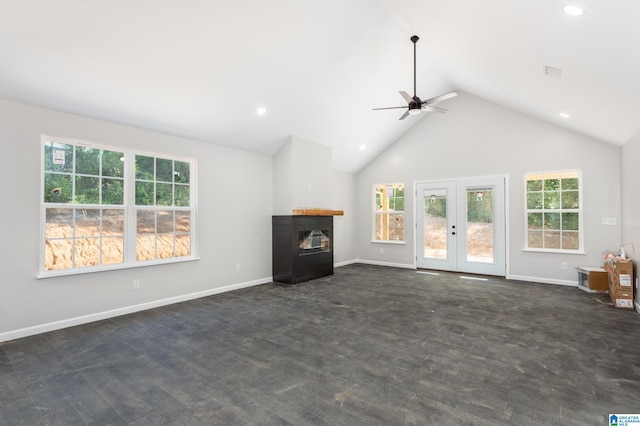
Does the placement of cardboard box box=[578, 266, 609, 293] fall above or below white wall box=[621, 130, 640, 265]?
below

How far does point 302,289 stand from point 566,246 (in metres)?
4.88

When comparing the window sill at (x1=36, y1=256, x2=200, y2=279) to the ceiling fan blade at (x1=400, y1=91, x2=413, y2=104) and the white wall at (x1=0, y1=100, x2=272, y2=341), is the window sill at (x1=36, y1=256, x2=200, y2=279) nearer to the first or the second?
the white wall at (x1=0, y1=100, x2=272, y2=341)

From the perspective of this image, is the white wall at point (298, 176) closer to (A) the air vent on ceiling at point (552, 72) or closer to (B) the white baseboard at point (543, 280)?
(A) the air vent on ceiling at point (552, 72)

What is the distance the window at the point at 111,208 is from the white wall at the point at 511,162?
16.1 ft

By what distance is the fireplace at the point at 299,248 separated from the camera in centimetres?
576

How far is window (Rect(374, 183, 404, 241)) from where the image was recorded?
7695mm

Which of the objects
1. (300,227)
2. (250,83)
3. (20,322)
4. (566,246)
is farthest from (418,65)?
(20,322)

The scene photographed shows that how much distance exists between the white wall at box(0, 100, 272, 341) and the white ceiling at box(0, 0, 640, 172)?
0.76ft

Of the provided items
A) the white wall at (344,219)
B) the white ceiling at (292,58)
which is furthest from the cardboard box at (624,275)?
the white wall at (344,219)

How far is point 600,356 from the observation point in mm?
2783

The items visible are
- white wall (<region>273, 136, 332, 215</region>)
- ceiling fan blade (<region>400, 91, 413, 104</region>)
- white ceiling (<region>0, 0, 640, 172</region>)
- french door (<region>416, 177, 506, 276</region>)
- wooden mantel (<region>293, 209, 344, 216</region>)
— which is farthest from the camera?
french door (<region>416, 177, 506, 276</region>)

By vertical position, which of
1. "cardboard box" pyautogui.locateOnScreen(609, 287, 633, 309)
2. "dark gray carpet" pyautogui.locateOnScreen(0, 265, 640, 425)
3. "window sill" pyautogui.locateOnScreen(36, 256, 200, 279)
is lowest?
"dark gray carpet" pyautogui.locateOnScreen(0, 265, 640, 425)

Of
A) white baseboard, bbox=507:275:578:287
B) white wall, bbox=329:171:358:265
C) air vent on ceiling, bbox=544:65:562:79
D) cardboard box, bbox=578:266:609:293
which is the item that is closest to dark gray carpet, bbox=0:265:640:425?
cardboard box, bbox=578:266:609:293
